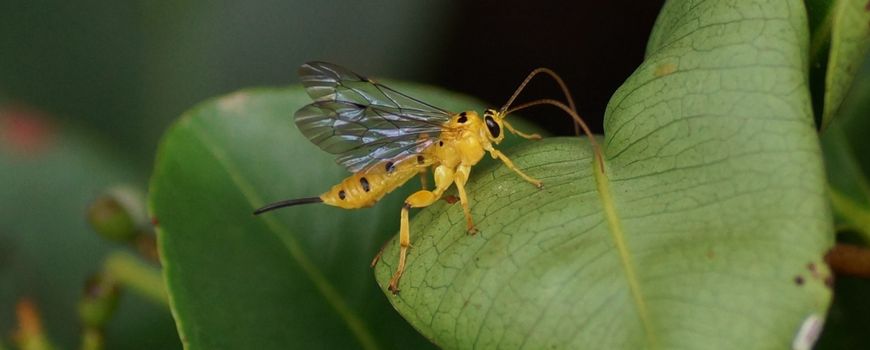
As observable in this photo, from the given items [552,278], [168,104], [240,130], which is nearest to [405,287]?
[552,278]

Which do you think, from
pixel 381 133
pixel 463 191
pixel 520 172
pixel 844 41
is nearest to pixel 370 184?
pixel 381 133

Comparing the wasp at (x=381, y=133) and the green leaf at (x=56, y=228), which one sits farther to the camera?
the green leaf at (x=56, y=228)

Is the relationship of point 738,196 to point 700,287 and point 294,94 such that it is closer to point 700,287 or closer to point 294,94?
point 700,287

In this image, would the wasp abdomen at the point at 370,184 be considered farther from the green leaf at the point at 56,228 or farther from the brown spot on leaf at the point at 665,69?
the green leaf at the point at 56,228

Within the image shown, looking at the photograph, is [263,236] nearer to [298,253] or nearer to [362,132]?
[298,253]

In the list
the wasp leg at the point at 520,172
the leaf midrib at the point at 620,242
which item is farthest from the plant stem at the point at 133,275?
the leaf midrib at the point at 620,242

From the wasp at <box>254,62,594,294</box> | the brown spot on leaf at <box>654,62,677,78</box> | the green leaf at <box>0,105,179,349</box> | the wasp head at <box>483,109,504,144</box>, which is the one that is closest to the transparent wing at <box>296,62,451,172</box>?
the wasp at <box>254,62,594,294</box>
